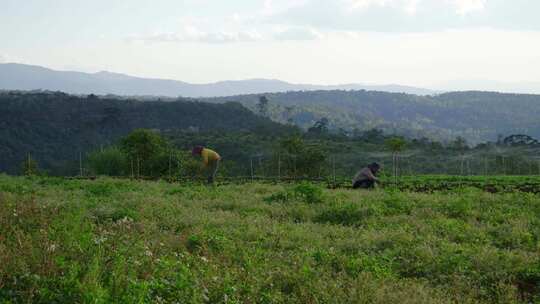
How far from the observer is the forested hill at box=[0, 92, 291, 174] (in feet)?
179

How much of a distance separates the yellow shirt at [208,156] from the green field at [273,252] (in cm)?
536

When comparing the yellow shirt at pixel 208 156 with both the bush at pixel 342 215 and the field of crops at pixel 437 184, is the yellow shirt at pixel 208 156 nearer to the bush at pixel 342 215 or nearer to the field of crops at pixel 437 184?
the field of crops at pixel 437 184

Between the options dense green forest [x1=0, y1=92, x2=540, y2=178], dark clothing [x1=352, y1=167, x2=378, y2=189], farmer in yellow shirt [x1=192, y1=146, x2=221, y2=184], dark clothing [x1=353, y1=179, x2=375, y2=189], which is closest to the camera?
dark clothing [x1=352, y1=167, x2=378, y2=189]

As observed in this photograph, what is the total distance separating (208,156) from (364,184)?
4.60 meters

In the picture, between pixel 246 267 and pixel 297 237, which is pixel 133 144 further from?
pixel 246 267

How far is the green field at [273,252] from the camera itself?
5.49 meters

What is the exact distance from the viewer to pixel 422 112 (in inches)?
6033

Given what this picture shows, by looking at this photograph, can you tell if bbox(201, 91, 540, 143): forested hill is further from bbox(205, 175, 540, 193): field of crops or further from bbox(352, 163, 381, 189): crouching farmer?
bbox(352, 163, 381, 189): crouching farmer

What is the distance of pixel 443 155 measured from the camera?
155 feet

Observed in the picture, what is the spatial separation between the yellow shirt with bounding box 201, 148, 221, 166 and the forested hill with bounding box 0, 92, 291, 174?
2749 centimetres

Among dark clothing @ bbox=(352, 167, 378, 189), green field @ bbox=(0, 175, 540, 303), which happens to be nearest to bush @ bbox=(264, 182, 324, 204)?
green field @ bbox=(0, 175, 540, 303)

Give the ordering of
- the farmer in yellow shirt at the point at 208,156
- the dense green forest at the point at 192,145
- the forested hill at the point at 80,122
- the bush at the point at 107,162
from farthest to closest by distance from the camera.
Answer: the forested hill at the point at 80,122, the bush at the point at 107,162, the dense green forest at the point at 192,145, the farmer in yellow shirt at the point at 208,156

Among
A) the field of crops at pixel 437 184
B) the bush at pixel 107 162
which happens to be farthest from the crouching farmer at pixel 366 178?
the bush at pixel 107 162

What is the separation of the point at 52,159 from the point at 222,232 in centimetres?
4867
